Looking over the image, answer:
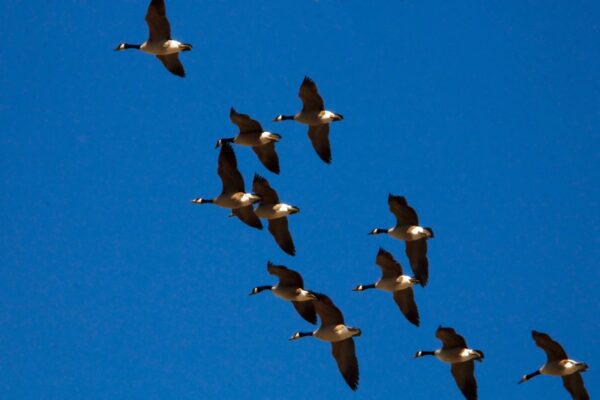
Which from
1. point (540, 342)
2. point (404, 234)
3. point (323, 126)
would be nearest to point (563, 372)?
point (540, 342)

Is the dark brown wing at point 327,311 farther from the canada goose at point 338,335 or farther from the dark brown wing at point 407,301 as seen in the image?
the dark brown wing at point 407,301

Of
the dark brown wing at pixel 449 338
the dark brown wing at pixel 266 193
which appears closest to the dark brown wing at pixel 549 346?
the dark brown wing at pixel 449 338

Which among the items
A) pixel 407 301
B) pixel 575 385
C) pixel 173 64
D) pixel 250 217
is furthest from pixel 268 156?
pixel 575 385

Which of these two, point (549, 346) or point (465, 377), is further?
point (465, 377)

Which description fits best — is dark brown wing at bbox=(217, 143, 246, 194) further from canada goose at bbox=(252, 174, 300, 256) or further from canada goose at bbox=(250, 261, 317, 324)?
canada goose at bbox=(250, 261, 317, 324)

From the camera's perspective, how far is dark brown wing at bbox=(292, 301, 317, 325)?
122 ft

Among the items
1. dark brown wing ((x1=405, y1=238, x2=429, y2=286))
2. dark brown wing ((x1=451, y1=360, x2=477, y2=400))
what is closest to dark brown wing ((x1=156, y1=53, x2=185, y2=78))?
dark brown wing ((x1=405, y1=238, x2=429, y2=286))

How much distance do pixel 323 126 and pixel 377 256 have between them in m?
3.14

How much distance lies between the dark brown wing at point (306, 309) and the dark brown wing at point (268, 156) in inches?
122

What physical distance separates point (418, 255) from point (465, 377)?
300cm

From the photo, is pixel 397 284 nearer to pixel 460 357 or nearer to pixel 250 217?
pixel 460 357

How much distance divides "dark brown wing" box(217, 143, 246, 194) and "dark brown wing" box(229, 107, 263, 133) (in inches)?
20.1

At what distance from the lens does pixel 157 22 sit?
36.4 m

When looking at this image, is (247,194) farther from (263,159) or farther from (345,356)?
(345,356)
